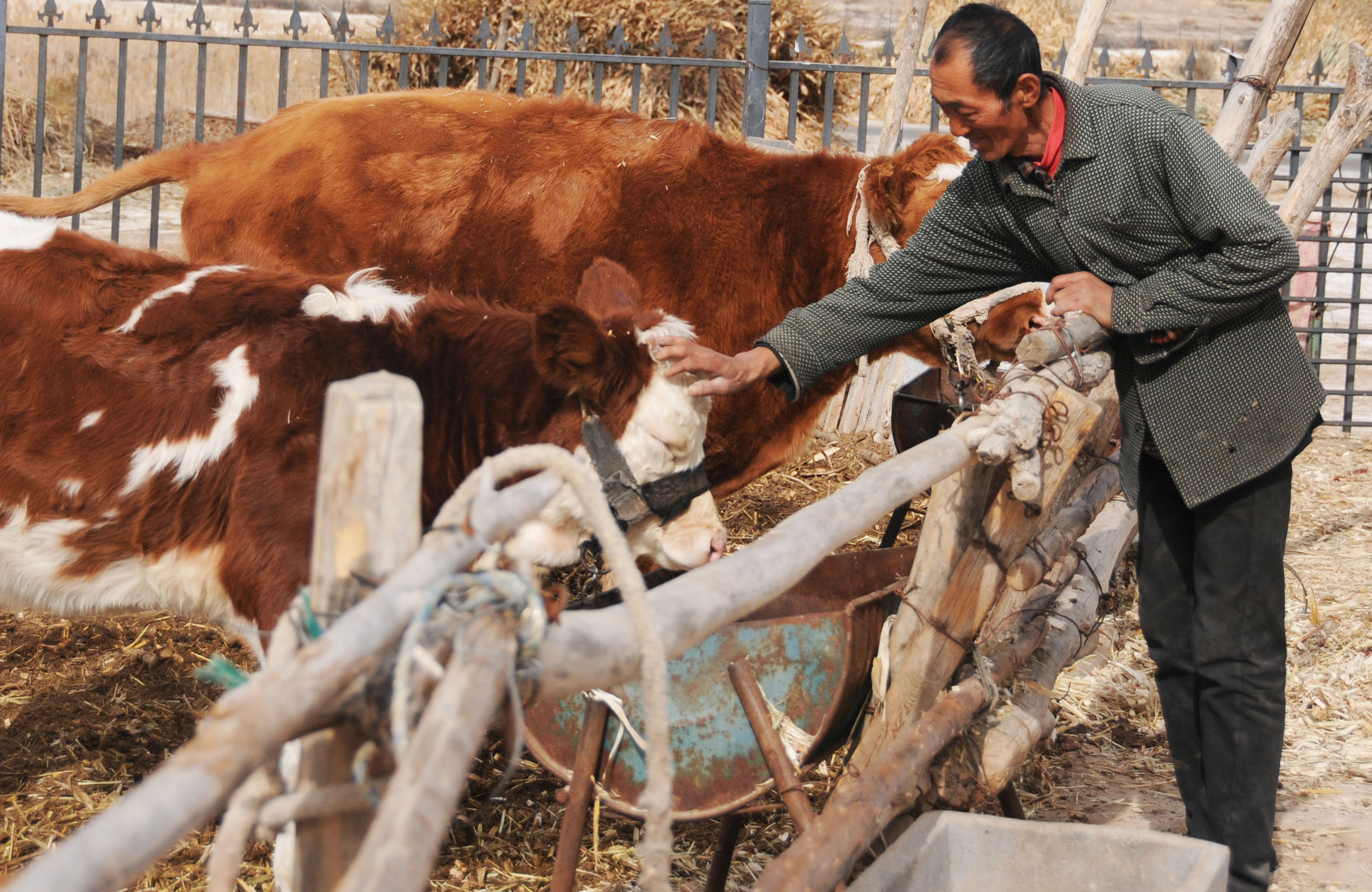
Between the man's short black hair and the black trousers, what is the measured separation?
0.96 meters

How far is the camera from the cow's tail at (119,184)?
4797 mm

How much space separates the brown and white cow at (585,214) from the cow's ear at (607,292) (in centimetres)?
117

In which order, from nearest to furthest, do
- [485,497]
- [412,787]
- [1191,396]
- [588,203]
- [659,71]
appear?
[412,787] → [485,497] → [1191,396] → [588,203] → [659,71]

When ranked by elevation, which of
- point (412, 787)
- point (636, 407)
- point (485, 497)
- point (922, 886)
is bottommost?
point (922, 886)

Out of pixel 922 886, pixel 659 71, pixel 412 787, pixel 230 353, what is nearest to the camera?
pixel 412 787

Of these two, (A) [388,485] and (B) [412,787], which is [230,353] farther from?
(B) [412,787]

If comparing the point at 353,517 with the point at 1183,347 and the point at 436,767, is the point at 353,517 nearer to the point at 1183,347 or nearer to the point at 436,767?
the point at 436,767

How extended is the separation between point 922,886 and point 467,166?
3711 mm

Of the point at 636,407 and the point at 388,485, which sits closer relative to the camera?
the point at 388,485

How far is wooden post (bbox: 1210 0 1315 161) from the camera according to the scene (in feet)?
15.7

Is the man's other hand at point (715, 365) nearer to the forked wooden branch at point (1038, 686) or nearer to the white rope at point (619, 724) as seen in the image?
the white rope at point (619, 724)

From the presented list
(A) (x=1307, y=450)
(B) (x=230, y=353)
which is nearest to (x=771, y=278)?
(B) (x=230, y=353)

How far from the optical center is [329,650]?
3.33 ft

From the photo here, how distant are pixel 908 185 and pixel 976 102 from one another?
2.22m
